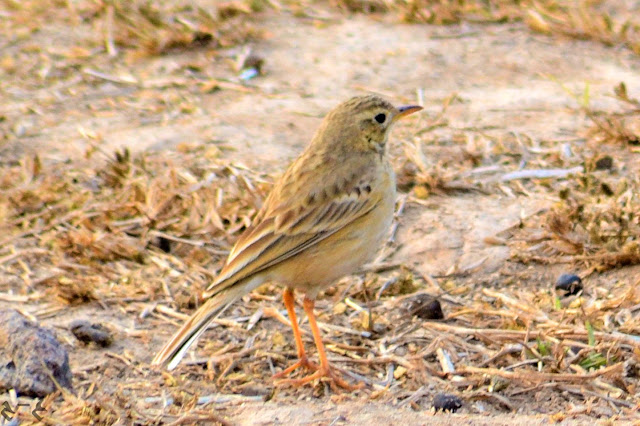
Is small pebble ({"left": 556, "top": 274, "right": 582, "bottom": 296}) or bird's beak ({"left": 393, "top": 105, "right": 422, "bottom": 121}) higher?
bird's beak ({"left": 393, "top": 105, "right": 422, "bottom": 121})

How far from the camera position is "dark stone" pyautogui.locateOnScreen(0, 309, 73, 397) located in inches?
191

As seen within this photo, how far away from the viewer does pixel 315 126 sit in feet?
27.8

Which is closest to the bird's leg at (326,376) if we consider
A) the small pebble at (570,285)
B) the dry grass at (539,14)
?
the small pebble at (570,285)

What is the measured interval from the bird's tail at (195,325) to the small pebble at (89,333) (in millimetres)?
490

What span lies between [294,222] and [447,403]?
135 cm

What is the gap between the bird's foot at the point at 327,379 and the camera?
17.0ft

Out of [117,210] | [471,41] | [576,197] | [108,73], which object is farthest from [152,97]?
[576,197]

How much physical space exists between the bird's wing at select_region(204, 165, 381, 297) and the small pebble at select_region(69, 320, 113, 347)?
721 mm

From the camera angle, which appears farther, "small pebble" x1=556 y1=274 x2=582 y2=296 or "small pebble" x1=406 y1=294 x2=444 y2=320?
"small pebble" x1=556 y1=274 x2=582 y2=296

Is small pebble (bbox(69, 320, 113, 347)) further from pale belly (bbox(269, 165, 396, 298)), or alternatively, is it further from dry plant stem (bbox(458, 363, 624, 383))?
dry plant stem (bbox(458, 363, 624, 383))

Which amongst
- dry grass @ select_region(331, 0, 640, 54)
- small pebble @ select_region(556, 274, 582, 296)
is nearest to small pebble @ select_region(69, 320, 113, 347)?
small pebble @ select_region(556, 274, 582, 296)

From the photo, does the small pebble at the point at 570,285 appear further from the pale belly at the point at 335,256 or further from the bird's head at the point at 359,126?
the bird's head at the point at 359,126

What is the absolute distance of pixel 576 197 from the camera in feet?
22.9

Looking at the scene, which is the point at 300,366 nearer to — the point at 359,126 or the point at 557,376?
the point at 557,376
